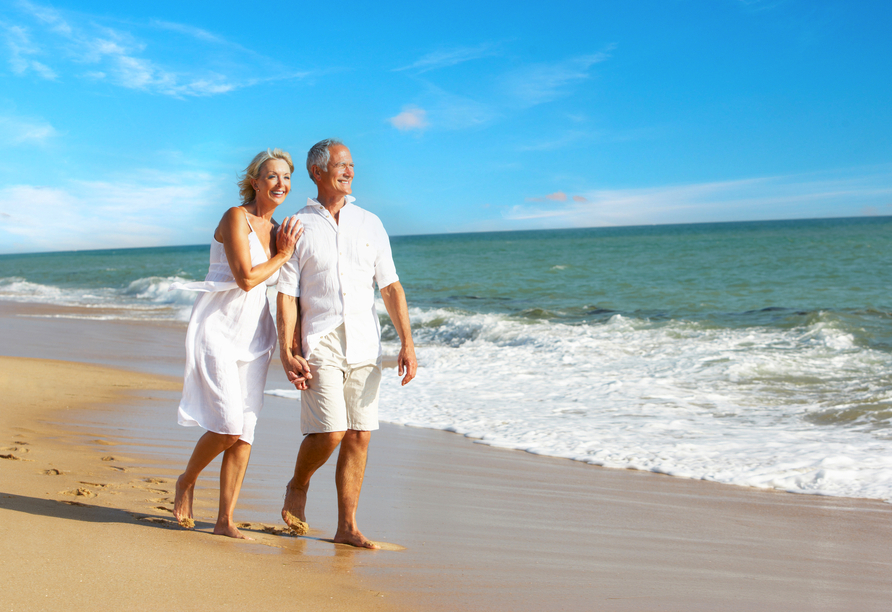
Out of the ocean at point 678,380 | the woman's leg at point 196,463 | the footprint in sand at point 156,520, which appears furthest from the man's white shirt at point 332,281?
A: the ocean at point 678,380

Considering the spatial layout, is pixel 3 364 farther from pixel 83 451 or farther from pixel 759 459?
pixel 759 459

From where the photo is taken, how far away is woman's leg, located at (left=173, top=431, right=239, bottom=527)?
3109 millimetres

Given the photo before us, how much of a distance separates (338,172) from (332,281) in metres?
0.52

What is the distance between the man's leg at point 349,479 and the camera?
318 cm

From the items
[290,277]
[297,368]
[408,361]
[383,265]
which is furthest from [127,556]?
[383,265]

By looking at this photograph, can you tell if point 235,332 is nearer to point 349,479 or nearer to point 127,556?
point 349,479

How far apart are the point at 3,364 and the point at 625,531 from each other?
771cm

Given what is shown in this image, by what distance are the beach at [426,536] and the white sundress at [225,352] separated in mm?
520

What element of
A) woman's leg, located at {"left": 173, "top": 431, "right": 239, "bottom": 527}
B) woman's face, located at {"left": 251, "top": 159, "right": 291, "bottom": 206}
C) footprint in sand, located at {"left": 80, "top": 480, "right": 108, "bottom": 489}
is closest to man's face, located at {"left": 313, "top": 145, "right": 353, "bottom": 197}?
woman's face, located at {"left": 251, "top": 159, "right": 291, "bottom": 206}

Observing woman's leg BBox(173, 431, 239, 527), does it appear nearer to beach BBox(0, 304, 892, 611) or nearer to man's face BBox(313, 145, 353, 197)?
beach BBox(0, 304, 892, 611)

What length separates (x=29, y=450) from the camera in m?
4.61

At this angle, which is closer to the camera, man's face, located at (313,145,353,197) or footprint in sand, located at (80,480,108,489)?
man's face, located at (313,145,353,197)

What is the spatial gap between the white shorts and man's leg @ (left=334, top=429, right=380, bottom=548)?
2.9 inches

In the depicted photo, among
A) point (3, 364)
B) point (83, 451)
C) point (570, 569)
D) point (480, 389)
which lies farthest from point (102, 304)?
point (570, 569)
